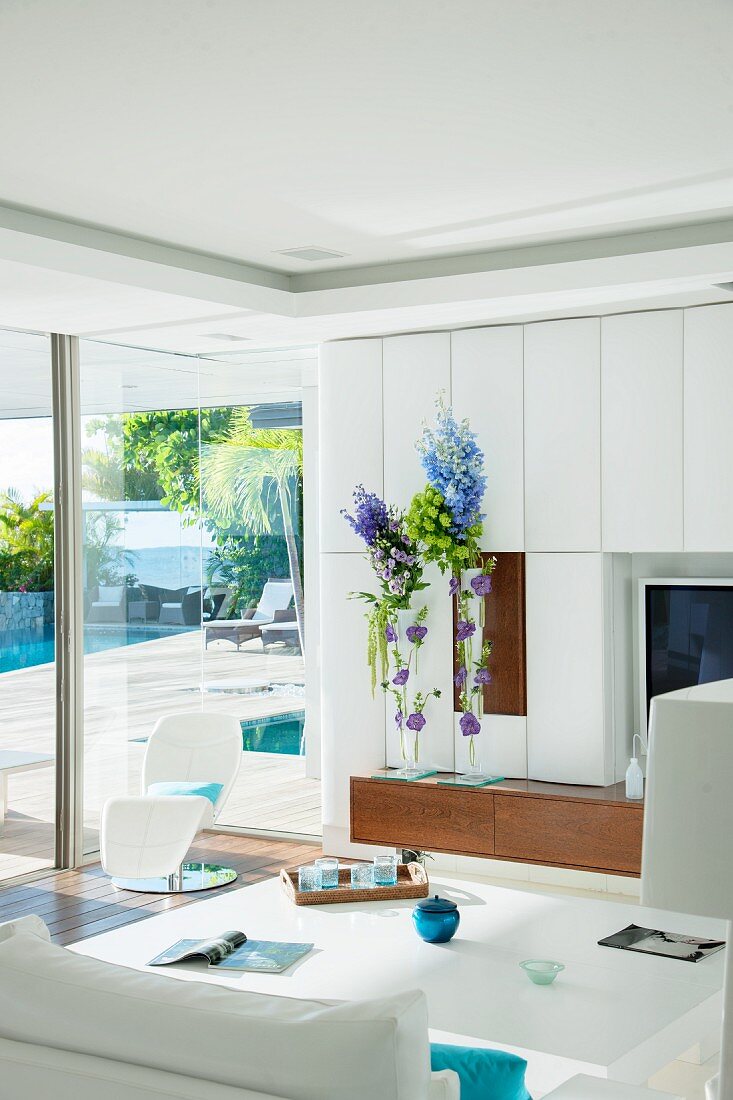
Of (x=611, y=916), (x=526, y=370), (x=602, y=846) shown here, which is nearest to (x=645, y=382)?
(x=526, y=370)

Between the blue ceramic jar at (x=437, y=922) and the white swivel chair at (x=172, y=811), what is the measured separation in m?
2.01

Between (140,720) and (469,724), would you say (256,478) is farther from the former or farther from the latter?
(469,724)

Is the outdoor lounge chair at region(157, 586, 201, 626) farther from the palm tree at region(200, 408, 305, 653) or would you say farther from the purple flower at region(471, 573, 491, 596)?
the purple flower at region(471, 573, 491, 596)

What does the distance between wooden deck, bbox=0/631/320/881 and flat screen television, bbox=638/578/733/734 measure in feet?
6.29

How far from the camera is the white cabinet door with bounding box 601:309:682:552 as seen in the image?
5363 mm

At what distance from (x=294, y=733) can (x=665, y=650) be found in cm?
210

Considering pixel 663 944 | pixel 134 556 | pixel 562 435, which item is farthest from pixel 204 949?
pixel 134 556

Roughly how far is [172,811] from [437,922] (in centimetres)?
210

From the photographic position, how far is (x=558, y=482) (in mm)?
5660

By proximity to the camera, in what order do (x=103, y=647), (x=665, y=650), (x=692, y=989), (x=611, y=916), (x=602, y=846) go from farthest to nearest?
(x=103, y=647), (x=665, y=650), (x=602, y=846), (x=611, y=916), (x=692, y=989)

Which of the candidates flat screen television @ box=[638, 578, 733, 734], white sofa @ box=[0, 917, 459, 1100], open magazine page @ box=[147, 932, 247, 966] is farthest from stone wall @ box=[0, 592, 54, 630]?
white sofa @ box=[0, 917, 459, 1100]

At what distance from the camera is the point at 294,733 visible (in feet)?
21.5

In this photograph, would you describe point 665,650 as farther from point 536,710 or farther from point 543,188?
point 543,188

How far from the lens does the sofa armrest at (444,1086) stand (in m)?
1.89
